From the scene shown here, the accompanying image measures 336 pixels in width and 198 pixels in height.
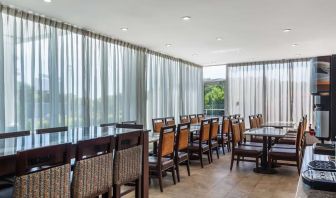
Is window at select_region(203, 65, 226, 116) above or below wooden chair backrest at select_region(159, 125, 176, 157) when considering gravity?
above

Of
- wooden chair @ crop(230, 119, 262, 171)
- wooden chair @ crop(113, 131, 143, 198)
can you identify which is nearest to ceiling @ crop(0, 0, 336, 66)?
wooden chair @ crop(230, 119, 262, 171)

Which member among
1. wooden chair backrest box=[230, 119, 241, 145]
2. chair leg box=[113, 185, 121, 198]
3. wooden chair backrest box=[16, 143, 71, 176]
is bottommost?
chair leg box=[113, 185, 121, 198]

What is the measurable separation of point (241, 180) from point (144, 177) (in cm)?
211

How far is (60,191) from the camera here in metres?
1.83

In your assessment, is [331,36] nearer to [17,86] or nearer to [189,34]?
[189,34]

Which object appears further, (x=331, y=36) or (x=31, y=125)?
(x=331, y=36)

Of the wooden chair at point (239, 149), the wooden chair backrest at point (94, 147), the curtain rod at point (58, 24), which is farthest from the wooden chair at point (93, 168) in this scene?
the wooden chair at point (239, 149)

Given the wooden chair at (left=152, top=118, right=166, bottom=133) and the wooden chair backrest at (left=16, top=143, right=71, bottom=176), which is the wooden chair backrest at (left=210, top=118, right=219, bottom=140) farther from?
the wooden chair backrest at (left=16, top=143, right=71, bottom=176)

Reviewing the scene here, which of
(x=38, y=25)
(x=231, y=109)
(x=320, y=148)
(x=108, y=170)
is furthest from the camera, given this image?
(x=231, y=109)

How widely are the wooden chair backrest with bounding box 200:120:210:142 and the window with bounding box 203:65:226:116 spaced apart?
4.37m

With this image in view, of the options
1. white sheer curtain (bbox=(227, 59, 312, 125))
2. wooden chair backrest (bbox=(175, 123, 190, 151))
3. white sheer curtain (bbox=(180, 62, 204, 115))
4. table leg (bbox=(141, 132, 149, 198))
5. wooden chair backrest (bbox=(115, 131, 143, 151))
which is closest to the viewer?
wooden chair backrest (bbox=(115, 131, 143, 151))

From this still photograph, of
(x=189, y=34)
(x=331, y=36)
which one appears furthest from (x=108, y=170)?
(x=331, y=36)

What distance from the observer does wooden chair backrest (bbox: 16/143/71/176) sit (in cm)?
161

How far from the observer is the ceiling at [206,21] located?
3.72 meters
